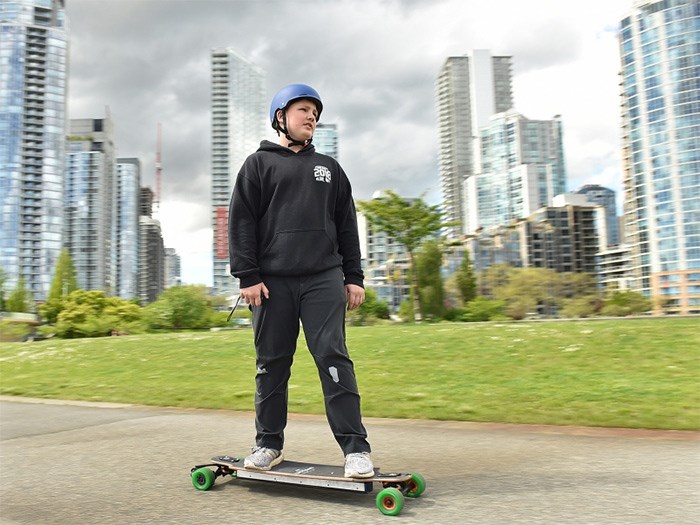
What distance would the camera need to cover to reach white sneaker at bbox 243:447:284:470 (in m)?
2.83

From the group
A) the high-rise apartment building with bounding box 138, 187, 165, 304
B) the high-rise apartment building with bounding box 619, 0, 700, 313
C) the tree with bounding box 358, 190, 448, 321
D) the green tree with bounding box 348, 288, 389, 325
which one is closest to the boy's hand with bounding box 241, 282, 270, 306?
the green tree with bounding box 348, 288, 389, 325

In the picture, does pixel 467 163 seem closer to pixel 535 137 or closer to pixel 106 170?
pixel 535 137

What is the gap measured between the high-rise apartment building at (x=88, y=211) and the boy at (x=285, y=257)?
13833 cm

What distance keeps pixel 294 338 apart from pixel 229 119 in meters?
184

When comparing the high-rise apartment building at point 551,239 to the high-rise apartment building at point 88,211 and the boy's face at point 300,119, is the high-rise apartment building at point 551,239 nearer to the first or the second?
the high-rise apartment building at point 88,211

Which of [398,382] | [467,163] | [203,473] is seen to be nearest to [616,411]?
[398,382]

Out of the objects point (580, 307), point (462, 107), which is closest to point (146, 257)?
point (462, 107)

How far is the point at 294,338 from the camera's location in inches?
117

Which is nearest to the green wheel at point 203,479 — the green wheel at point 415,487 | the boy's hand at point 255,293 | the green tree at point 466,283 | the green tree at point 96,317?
the boy's hand at point 255,293

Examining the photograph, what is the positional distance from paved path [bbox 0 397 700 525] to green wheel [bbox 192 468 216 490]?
0.05 metres

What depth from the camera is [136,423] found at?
5.43 metres

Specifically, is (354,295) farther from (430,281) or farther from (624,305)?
(624,305)

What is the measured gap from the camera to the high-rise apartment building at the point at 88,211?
438 feet

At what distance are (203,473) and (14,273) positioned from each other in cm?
13076
